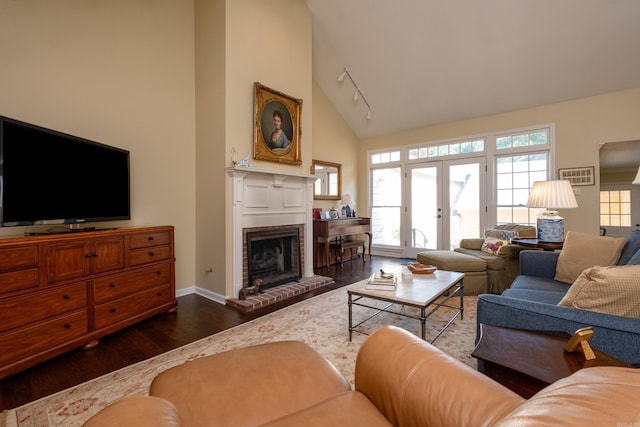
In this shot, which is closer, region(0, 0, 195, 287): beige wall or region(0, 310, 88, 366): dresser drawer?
region(0, 310, 88, 366): dresser drawer

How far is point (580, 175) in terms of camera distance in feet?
13.6

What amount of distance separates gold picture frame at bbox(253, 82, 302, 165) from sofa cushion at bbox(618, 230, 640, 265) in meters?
3.39

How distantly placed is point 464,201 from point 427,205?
2.28 ft

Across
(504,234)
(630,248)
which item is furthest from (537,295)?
(504,234)

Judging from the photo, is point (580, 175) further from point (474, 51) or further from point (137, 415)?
point (137, 415)

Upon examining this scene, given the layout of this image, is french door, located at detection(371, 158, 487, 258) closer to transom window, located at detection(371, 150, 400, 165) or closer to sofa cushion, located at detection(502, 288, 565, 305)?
transom window, located at detection(371, 150, 400, 165)

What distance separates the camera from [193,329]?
8.40 feet

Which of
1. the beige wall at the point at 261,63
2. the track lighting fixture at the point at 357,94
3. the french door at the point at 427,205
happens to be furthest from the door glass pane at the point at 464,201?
the beige wall at the point at 261,63

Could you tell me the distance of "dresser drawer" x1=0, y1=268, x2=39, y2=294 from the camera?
1.76m

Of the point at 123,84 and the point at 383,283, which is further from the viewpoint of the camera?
the point at 123,84

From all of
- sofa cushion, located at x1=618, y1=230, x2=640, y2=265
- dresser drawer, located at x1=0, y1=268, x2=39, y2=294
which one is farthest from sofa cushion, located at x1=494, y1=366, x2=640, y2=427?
dresser drawer, located at x1=0, y1=268, x2=39, y2=294

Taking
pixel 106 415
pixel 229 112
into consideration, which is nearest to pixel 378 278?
pixel 106 415

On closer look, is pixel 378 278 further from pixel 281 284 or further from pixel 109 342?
pixel 109 342

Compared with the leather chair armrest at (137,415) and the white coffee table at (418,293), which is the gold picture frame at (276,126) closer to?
the white coffee table at (418,293)
